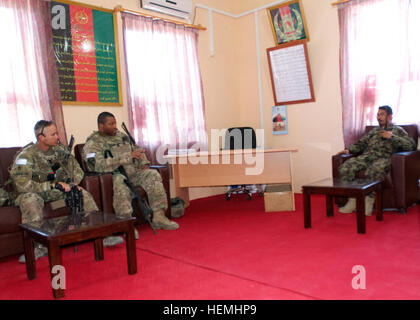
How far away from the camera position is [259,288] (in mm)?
2172

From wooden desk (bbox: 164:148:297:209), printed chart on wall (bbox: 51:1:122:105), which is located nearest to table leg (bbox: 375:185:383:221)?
wooden desk (bbox: 164:148:297:209)

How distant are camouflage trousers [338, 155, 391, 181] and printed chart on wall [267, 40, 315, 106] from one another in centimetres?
151

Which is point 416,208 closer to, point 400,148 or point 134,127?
point 400,148

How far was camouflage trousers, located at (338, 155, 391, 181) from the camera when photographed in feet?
12.7

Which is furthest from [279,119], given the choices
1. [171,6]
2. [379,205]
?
[379,205]

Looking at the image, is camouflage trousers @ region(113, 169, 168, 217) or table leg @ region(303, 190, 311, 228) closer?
table leg @ region(303, 190, 311, 228)

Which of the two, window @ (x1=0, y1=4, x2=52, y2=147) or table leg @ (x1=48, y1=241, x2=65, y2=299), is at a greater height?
window @ (x1=0, y1=4, x2=52, y2=147)

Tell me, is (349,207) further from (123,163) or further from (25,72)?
(25,72)

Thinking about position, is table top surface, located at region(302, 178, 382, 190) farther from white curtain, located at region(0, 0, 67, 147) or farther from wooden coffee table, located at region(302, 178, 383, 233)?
white curtain, located at region(0, 0, 67, 147)

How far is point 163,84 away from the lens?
16.4 ft

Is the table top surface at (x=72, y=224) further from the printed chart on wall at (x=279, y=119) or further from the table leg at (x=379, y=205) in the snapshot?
the printed chart on wall at (x=279, y=119)

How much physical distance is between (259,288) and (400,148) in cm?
271

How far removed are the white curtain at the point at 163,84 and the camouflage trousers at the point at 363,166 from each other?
83.1 inches

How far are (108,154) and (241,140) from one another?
6.93 ft
